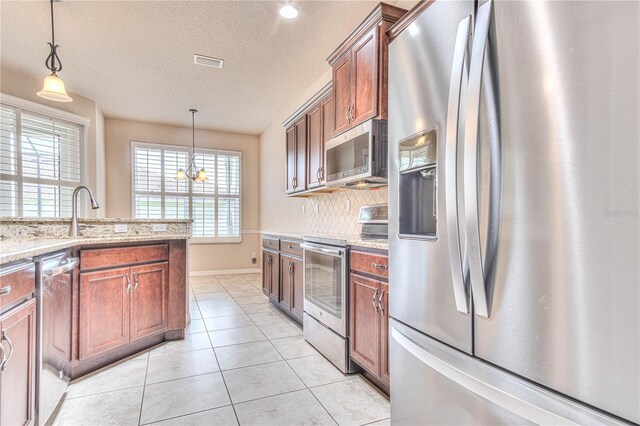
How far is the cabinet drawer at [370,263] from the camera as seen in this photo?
1.92 m

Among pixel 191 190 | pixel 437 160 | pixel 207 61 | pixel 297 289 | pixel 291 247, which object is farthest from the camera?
pixel 191 190

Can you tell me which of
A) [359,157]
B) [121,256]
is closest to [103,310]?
[121,256]

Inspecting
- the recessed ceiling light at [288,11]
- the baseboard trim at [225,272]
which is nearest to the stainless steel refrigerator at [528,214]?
the recessed ceiling light at [288,11]

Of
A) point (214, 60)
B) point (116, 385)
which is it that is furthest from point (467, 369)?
point (214, 60)

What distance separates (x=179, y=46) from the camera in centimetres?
338

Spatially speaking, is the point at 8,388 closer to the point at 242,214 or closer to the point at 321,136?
the point at 321,136

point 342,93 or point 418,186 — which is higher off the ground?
point 342,93

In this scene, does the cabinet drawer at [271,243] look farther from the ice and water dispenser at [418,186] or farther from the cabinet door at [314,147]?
the ice and water dispenser at [418,186]

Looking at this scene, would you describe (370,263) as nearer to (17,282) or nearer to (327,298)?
(327,298)

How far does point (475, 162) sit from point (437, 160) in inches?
8.6

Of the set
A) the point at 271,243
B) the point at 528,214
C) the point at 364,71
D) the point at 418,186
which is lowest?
the point at 271,243

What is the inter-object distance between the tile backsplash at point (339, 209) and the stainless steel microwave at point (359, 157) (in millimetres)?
153

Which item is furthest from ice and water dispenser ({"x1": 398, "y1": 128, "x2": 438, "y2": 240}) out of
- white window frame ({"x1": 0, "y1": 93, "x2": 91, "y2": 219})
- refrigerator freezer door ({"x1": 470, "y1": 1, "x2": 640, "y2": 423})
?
white window frame ({"x1": 0, "y1": 93, "x2": 91, "y2": 219})

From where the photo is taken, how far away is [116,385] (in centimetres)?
217
